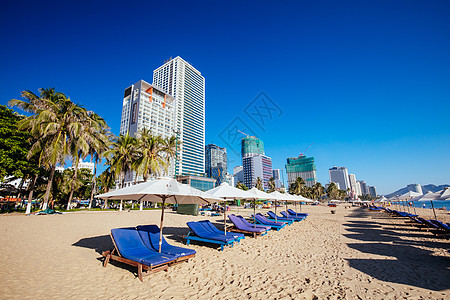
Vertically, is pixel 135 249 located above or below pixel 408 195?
below

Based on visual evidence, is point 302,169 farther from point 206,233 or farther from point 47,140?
point 206,233

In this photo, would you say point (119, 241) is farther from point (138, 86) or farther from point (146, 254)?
point (138, 86)

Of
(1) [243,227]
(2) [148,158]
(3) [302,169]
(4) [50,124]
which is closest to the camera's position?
(1) [243,227]

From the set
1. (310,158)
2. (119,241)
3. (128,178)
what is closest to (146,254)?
(119,241)

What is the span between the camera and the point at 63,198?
126 ft

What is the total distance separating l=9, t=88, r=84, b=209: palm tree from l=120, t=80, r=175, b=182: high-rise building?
2708 inches

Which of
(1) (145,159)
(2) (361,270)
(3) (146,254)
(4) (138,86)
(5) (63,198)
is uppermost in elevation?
(4) (138,86)

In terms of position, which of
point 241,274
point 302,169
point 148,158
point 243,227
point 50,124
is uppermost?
point 302,169

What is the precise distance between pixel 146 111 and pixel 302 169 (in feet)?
463

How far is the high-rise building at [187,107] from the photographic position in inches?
4498

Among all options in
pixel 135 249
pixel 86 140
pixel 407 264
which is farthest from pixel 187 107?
pixel 407 264

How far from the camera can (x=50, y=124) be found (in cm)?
1981

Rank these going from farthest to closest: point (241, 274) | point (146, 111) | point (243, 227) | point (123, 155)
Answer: point (146, 111)
point (123, 155)
point (243, 227)
point (241, 274)

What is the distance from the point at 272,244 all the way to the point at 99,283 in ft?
21.2
